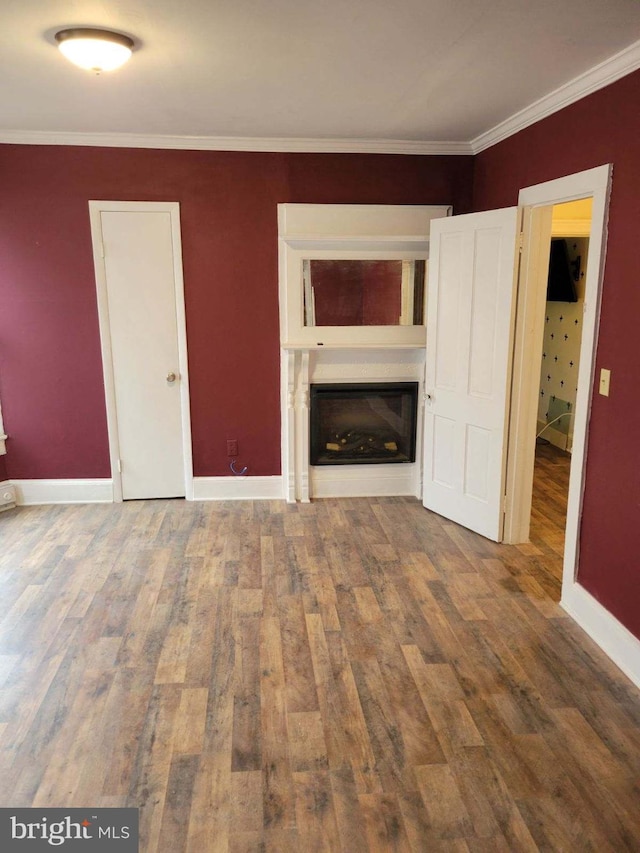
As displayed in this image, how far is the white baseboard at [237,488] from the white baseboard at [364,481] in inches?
11.8

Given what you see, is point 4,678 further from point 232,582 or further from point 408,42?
point 408,42

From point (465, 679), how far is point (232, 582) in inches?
57.0

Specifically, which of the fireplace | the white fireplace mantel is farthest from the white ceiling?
the fireplace

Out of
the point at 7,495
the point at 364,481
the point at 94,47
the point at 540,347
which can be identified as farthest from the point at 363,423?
the point at 94,47

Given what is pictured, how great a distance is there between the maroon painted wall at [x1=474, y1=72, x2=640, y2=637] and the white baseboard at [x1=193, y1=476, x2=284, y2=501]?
95.9 inches

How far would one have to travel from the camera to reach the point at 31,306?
448 centimetres

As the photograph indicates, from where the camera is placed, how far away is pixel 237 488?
4.89 meters

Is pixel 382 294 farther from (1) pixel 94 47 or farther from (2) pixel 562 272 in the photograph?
(1) pixel 94 47

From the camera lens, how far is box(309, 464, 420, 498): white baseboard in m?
4.91

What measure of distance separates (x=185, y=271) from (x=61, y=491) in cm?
193

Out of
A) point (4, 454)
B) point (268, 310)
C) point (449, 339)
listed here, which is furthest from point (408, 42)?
point (4, 454)

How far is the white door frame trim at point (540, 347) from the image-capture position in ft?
9.61

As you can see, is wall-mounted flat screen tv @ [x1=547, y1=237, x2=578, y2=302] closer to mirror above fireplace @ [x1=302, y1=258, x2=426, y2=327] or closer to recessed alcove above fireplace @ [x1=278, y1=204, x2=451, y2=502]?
recessed alcove above fireplace @ [x1=278, y1=204, x2=451, y2=502]

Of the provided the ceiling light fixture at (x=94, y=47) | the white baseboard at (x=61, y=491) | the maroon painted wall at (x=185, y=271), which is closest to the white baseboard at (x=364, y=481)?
the maroon painted wall at (x=185, y=271)
